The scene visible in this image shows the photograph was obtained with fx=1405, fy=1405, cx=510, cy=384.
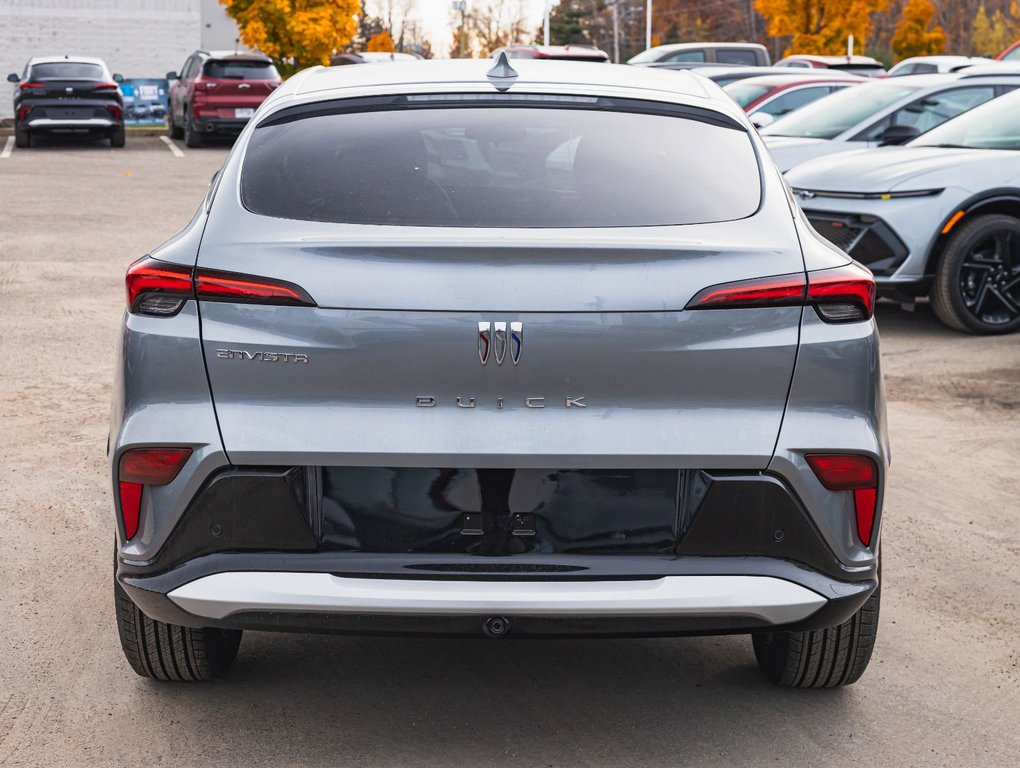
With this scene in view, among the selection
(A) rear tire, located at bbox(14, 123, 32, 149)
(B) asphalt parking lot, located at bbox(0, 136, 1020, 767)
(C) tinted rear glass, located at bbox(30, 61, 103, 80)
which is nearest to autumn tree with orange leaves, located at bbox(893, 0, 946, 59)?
(C) tinted rear glass, located at bbox(30, 61, 103, 80)

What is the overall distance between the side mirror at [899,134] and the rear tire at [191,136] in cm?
1739

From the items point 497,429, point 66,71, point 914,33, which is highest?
point 914,33

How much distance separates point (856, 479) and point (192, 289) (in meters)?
1.60

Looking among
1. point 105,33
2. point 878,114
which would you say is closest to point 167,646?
point 878,114

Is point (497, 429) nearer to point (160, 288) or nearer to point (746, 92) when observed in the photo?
point (160, 288)

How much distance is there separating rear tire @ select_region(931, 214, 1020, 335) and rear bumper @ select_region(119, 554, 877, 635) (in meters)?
6.66

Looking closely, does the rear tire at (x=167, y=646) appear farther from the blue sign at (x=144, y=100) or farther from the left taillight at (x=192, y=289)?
the blue sign at (x=144, y=100)

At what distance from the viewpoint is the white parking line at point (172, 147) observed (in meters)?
25.2

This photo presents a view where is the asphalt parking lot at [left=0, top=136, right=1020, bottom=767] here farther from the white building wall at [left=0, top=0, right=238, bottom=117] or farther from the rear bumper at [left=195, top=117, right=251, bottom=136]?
the white building wall at [left=0, top=0, right=238, bottom=117]

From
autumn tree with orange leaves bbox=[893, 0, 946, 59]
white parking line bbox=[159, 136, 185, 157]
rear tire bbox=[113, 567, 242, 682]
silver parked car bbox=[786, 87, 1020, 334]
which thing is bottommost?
white parking line bbox=[159, 136, 185, 157]

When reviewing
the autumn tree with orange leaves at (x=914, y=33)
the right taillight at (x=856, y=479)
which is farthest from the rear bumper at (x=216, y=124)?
the autumn tree with orange leaves at (x=914, y=33)

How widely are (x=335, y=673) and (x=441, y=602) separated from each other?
1.02 metres

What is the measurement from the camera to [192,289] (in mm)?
3230

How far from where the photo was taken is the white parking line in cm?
2524
